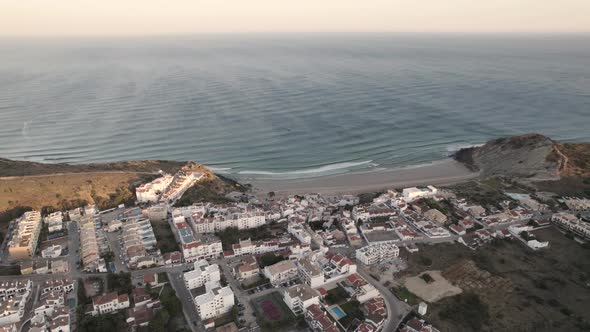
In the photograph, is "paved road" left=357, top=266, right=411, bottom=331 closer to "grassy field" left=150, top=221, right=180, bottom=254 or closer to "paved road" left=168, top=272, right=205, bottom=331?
"paved road" left=168, top=272, right=205, bottom=331

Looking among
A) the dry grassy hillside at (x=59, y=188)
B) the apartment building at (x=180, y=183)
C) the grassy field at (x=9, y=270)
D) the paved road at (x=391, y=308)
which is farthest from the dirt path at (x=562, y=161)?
the grassy field at (x=9, y=270)

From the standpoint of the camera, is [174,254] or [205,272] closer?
[205,272]

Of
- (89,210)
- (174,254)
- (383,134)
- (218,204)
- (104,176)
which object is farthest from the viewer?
(383,134)

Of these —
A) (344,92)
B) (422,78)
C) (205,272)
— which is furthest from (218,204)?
(422,78)

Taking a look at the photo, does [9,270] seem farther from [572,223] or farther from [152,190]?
[572,223]

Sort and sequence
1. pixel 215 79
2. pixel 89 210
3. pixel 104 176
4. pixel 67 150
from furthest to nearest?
1. pixel 215 79
2. pixel 67 150
3. pixel 104 176
4. pixel 89 210

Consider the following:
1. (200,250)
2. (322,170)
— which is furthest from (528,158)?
(200,250)

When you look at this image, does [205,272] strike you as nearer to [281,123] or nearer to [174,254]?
[174,254]
